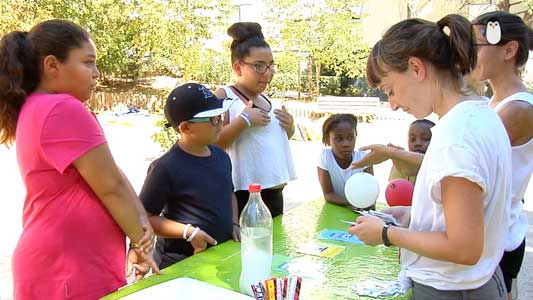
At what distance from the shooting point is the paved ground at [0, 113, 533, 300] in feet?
13.0

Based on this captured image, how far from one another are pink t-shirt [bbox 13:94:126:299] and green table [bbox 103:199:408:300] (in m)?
0.16

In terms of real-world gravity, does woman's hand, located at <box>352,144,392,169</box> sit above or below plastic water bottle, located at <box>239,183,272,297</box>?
above

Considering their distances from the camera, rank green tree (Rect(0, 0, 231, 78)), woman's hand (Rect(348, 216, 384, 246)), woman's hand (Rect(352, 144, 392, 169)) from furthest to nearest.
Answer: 1. green tree (Rect(0, 0, 231, 78))
2. woman's hand (Rect(352, 144, 392, 169))
3. woman's hand (Rect(348, 216, 384, 246))

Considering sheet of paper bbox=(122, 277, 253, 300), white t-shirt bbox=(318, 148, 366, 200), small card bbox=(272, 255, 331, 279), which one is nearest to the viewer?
sheet of paper bbox=(122, 277, 253, 300)

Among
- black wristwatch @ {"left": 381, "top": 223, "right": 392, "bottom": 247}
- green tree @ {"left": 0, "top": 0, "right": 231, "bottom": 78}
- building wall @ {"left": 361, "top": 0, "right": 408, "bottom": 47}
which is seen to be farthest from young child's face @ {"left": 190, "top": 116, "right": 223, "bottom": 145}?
building wall @ {"left": 361, "top": 0, "right": 408, "bottom": 47}

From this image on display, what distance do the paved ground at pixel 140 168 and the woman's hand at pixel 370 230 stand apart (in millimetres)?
2504

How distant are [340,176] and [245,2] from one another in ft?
59.9

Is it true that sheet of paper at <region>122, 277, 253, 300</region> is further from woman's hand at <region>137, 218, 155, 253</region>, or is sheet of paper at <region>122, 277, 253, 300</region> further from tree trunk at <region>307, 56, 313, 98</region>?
tree trunk at <region>307, 56, 313, 98</region>

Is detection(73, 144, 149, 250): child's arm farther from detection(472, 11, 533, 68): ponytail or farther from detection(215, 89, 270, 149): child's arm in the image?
detection(472, 11, 533, 68): ponytail

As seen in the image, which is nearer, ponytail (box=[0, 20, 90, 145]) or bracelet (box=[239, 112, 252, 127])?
ponytail (box=[0, 20, 90, 145])

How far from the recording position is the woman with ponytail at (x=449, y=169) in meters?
1.18

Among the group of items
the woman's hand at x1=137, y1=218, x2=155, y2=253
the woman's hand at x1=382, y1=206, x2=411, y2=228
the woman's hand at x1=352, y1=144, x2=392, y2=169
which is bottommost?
the woman's hand at x1=137, y1=218, x2=155, y2=253

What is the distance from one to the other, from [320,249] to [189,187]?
61 cm

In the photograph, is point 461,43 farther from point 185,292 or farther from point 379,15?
point 379,15
